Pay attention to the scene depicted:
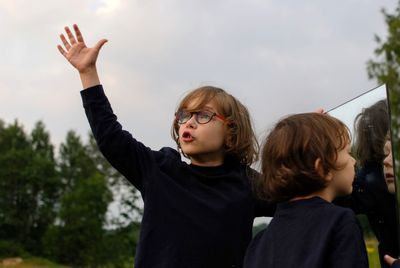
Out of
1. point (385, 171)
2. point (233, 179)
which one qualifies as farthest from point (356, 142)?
point (233, 179)

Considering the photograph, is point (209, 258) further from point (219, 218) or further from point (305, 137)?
point (305, 137)

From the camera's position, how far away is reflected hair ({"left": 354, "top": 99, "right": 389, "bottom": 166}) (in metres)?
2.73

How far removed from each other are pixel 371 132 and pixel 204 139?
753 mm

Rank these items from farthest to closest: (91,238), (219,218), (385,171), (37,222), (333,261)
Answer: (37,222)
(91,238)
(219,218)
(385,171)
(333,261)

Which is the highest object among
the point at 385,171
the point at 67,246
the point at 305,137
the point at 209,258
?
the point at 305,137

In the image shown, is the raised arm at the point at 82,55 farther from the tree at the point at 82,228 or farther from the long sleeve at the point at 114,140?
the tree at the point at 82,228

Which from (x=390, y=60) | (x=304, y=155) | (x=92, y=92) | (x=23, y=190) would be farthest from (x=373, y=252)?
(x=23, y=190)

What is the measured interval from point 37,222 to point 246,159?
220ft

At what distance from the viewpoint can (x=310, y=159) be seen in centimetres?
231

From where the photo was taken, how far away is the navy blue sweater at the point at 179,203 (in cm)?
290

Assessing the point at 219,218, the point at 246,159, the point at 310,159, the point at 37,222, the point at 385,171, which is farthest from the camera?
the point at 37,222

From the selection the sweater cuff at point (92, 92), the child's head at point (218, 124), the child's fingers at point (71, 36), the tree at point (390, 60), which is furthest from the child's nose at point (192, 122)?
the tree at point (390, 60)

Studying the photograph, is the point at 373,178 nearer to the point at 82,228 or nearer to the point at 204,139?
the point at 204,139

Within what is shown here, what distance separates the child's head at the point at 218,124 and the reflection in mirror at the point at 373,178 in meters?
0.53
